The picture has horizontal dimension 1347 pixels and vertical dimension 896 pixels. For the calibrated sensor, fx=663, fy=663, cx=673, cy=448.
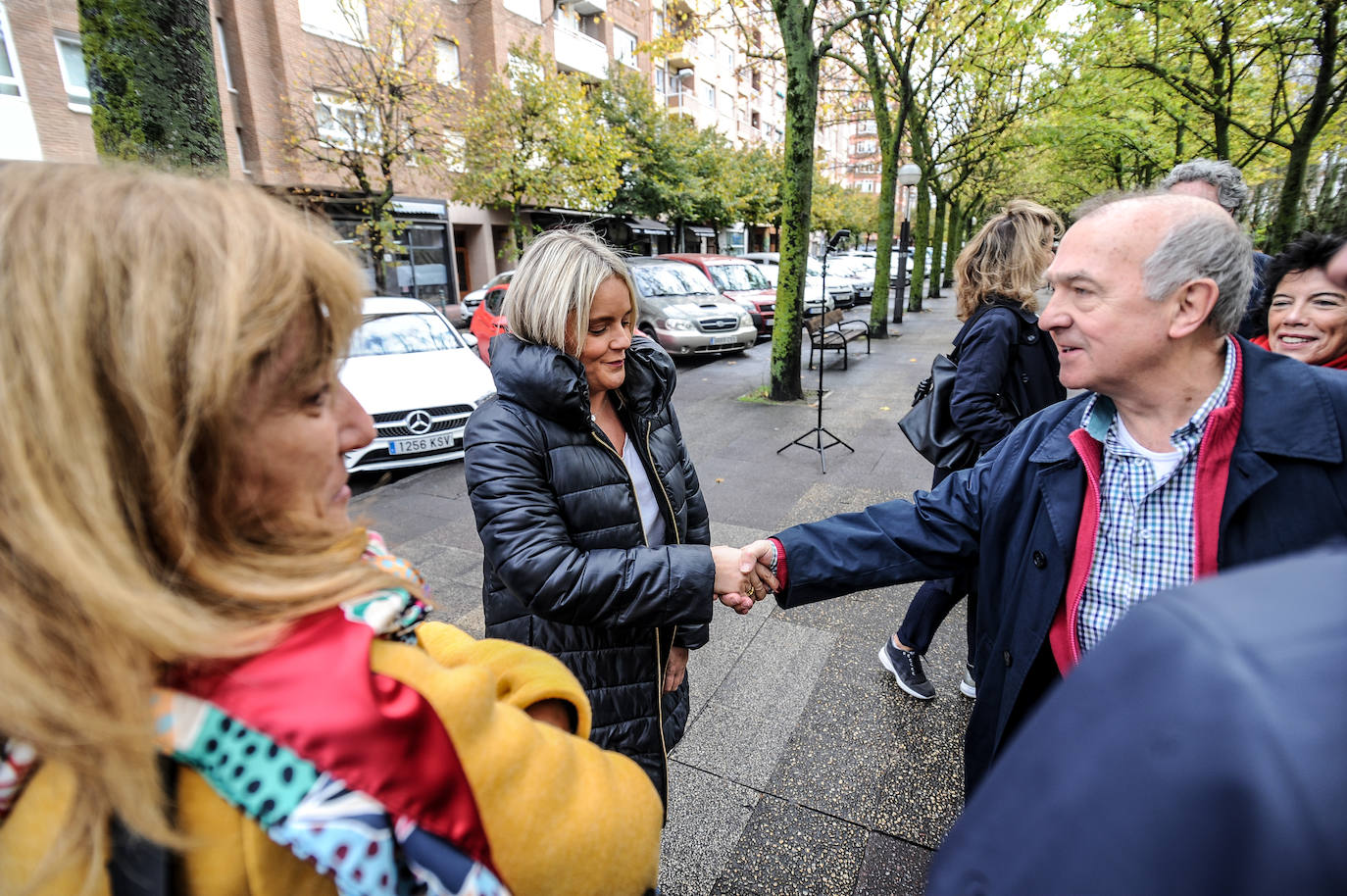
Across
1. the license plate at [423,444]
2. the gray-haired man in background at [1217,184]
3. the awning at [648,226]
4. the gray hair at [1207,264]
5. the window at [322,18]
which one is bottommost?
the license plate at [423,444]

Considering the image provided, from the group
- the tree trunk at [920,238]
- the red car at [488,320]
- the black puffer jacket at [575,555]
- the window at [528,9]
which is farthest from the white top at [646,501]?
the window at [528,9]

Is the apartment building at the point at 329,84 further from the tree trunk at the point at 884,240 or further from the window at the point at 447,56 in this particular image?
the tree trunk at the point at 884,240

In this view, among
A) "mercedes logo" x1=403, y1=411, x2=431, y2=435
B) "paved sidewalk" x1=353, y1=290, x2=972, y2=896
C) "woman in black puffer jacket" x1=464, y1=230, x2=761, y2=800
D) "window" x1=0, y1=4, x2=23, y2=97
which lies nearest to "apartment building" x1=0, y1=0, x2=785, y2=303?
"window" x1=0, y1=4, x2=23, y2=97

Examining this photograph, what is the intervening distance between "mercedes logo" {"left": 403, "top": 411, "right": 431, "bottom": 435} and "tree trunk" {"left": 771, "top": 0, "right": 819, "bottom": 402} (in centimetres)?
454

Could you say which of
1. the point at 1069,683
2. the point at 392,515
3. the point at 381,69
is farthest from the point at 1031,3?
the point at 1069,683

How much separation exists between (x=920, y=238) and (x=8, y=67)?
21.4m

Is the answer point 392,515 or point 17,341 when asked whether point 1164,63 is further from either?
point 17,341

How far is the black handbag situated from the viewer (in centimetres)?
305

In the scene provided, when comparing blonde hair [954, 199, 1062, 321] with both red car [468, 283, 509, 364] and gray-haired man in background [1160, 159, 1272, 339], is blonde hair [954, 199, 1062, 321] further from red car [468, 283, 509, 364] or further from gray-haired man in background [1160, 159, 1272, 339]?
red car [468, 283, 509, 364]

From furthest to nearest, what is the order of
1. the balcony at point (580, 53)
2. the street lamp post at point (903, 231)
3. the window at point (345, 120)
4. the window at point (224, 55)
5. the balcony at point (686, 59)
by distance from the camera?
the balcony at point (686, 59), the balcony at point (580, 53), the window at point (224, 55), the street lamp post at point (903, 231), the window at point (345, 120)

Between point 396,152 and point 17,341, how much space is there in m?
15.1

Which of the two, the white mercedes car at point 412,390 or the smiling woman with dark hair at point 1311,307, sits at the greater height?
the smiling woman with dark hair at point 1311,307

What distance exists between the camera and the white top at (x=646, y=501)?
201 centimetres

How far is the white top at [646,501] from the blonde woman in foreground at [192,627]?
4.13ft
